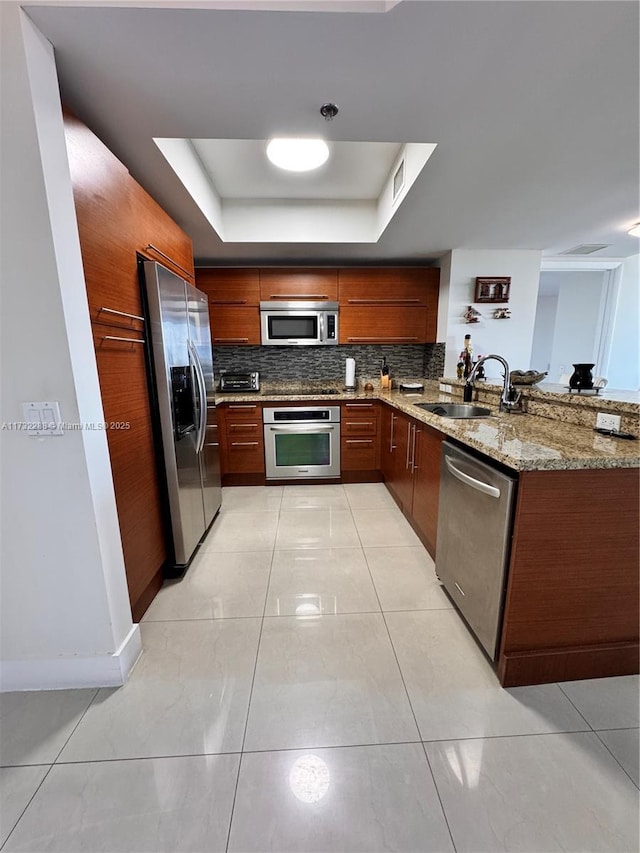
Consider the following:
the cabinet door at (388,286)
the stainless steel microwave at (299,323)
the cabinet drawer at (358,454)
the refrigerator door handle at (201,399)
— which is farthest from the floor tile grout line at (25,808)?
the cabinet door at (388,286)

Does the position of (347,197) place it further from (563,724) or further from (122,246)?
(563,724)

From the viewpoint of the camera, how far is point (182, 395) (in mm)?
1884

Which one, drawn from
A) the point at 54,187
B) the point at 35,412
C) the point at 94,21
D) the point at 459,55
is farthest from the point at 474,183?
the point at 35,412

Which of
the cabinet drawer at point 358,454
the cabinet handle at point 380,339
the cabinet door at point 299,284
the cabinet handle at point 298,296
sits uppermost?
the cabinet door at point 299,284

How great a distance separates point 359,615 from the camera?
162 cm

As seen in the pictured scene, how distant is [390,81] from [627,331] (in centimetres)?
452

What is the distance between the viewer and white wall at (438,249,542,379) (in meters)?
3.20

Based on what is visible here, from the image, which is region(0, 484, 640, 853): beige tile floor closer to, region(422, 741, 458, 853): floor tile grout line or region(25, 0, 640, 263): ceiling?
region(422, 741, 458, 853): floor tile grout line

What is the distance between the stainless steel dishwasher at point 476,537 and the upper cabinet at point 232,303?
2444 mm

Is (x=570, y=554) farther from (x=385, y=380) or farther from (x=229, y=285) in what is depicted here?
(x=229, y=285)

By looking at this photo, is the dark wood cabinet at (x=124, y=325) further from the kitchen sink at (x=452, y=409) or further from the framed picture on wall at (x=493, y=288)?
the framed picture on wall at (x=493, y=288)

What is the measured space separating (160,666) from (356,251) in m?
3.41

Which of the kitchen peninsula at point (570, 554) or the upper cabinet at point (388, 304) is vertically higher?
the upper cabinet at point (388, 304)

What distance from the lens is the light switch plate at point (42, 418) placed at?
1101 mm
